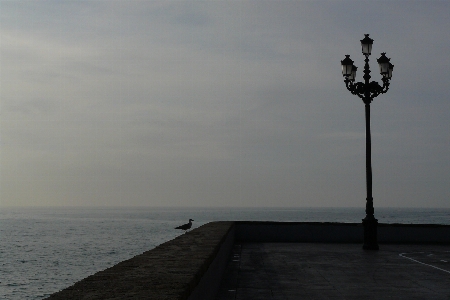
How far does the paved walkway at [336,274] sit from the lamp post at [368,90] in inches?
30.3

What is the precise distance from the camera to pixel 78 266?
63.9 m

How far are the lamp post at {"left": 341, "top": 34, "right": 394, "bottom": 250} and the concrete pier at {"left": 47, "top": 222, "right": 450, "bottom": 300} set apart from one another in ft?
→ 3.18

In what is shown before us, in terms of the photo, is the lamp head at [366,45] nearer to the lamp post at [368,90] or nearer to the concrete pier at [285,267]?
the lamp post at [368,90]

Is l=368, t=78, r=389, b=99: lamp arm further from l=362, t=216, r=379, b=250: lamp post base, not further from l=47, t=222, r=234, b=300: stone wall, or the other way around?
l=47, t=222, r=234, b=300: stone wall

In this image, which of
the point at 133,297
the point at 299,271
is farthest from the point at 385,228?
the point at 133,297

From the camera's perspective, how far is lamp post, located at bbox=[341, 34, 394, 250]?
21.8 metres

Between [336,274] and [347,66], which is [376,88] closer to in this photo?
[347,66]

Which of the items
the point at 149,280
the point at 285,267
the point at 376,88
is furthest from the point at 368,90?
the point at 149,280

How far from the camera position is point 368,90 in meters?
22.3

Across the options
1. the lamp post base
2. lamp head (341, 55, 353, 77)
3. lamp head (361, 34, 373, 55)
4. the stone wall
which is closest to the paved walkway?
the lamp post base

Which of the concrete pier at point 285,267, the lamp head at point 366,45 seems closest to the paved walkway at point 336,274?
the concrete pier at point 285,267

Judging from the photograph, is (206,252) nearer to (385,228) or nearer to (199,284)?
(199,284)

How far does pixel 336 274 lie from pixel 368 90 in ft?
32.4

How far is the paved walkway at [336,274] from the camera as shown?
11461 mm
